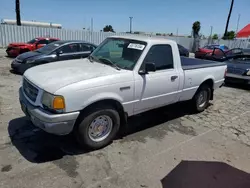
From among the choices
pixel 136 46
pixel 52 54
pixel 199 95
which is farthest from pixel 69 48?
pixel 199 95

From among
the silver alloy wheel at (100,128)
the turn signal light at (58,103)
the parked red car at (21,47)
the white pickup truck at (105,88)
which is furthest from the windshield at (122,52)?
the parked red car at (21,47)

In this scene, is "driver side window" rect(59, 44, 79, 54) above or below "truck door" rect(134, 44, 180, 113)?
above

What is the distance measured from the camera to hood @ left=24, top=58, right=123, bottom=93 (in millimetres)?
3002

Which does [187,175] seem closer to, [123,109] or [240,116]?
[123,109]

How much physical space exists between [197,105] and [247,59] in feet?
18.1

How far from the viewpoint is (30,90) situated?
3307 millimetres

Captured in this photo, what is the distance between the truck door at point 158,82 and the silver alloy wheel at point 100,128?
1.94ft

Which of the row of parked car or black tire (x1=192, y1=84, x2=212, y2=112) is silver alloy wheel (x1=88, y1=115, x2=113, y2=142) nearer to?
black tire (x1=192, y1=84, x2=212, y2=112)

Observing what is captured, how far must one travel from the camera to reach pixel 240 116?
5.43 m

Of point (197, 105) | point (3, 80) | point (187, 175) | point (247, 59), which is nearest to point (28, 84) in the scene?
point (187, 175)

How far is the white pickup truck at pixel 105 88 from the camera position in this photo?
9.63 feet

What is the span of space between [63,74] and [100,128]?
107 centimetres

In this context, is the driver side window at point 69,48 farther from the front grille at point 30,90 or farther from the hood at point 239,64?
the hood at point 239,64

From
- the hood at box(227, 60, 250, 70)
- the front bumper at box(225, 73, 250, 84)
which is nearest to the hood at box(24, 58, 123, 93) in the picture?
the front bumper at box(225, 73, 250, 84)
